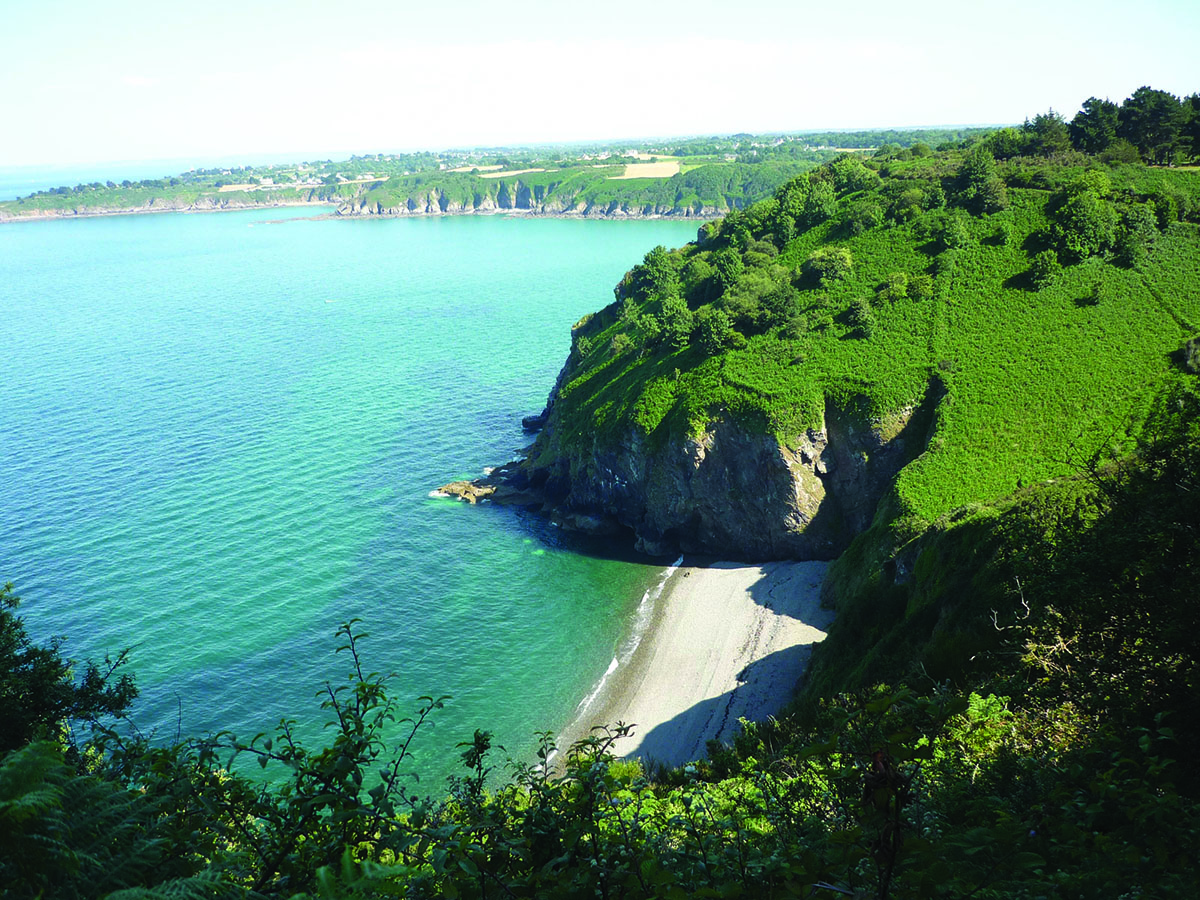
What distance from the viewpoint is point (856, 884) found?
6.86 meters

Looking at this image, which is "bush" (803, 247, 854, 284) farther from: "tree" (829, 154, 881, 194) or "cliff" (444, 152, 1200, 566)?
"tree" (829, 154, 881, 194)

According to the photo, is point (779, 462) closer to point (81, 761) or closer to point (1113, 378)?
point (1113, 378)

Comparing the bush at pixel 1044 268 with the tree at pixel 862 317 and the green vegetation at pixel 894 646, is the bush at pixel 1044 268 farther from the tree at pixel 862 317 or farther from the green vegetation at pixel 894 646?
the tree at pixel 862 317

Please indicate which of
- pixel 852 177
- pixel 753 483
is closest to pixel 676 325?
pixel 753 483

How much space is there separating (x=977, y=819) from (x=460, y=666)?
127 feet

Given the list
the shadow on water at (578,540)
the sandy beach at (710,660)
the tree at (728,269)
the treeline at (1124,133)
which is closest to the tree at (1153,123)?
the treeline at (1124,133)

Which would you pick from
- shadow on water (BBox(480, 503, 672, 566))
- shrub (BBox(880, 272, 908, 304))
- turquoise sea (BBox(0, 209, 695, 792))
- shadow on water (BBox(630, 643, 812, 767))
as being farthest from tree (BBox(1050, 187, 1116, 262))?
turquoise sea (BBox(0, 209, 695, 792))

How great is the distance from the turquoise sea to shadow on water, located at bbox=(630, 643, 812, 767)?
6.76 m

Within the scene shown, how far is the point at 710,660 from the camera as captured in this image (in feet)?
146

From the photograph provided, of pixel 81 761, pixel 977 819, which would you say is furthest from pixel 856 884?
pixel 81 761

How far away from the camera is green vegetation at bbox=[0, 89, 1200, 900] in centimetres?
584

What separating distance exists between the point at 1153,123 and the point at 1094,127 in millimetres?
5367

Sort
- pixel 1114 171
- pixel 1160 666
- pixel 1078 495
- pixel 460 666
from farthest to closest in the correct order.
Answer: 1. pixel 1114 171
2. pixel 460 666
3. pixel 1078 495
4. pixel 1160 666

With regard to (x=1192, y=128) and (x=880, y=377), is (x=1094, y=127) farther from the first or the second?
(x=880, y=377)
